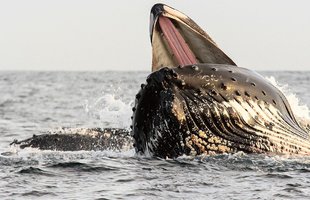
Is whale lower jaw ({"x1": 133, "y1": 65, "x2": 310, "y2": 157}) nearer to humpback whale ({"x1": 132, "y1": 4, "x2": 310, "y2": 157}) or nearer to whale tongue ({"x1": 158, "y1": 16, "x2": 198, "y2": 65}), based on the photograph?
humpback whale ({"x1": 132, "y1": 4, "x2": 310, "y2": 157})

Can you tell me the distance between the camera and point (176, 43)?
11453 millimetres

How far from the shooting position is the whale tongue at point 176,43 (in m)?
11.3

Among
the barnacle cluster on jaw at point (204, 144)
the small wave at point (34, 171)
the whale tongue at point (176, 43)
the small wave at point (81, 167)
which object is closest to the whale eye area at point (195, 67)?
the barnacle cluster on jaw at point (204, 144)

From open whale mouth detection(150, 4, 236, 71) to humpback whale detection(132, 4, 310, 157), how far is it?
1.91 ft

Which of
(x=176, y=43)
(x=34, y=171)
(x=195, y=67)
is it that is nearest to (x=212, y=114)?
(x=195, y=67)

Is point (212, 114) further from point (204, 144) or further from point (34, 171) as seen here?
point (34, 171)

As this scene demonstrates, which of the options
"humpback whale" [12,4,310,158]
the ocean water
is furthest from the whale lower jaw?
the ocean water

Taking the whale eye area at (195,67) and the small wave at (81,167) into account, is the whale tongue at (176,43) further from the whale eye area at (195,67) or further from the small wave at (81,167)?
the small wave at (81,167)

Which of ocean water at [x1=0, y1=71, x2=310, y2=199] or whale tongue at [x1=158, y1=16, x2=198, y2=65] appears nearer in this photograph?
ocean water at [x1=0, y1=71, x2=310, y2=199]

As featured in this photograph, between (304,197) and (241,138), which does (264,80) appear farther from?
(304,197)

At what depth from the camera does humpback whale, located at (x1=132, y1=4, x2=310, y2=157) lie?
33.2 ft

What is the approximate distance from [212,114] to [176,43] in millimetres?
1646

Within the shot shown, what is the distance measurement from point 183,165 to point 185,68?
1.15m

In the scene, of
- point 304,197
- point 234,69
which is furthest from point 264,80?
point 304,197
